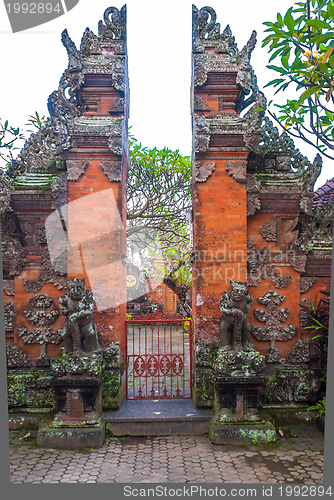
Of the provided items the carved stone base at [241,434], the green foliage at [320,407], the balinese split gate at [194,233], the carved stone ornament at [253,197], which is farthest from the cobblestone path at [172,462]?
the carved stone ornament at [253,197]

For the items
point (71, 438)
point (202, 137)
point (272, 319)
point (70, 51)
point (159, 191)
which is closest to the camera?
point (71, 438)

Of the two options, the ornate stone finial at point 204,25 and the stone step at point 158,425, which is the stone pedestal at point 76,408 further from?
the ornate stone finial at point 204,25

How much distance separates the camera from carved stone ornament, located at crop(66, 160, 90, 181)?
652 cm

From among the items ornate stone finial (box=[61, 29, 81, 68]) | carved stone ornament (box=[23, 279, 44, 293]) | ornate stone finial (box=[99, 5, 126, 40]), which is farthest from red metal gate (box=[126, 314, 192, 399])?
ornate stone finial (box=[99, 5, 126, 40])

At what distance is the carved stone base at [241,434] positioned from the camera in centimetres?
562

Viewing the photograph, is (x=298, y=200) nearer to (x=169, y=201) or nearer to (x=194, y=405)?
(x=194, y=405)

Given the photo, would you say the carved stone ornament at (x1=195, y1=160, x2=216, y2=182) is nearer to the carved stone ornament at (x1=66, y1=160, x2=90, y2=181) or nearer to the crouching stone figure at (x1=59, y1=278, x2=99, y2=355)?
the carved stone ornament at (x1=66, y1=160, x2=90, y2=181)

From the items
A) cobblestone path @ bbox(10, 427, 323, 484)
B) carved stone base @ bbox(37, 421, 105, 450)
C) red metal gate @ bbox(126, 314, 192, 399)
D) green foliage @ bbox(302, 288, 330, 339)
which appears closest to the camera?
cobblestone path @ bbox(10, 427, 323, 484)

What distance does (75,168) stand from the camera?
6547 mm

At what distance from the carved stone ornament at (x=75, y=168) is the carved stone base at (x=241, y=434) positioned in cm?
459

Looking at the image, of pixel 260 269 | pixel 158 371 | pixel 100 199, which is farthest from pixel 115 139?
pixel 158 371

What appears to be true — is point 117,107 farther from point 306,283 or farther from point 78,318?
point 306,283

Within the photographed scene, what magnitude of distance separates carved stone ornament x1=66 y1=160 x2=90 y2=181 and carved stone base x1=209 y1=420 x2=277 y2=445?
459 centimetres

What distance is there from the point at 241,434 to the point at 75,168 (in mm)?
5006
